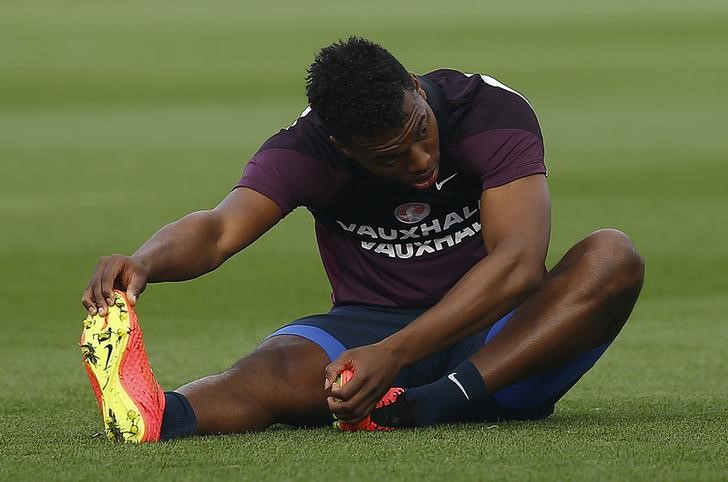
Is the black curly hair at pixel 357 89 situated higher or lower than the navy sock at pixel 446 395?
higher

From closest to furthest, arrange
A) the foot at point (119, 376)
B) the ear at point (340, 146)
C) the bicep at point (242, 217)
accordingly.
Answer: the foot at point (119, 376) → the ear at point (340, 146) → the bicep at point (242, 217)

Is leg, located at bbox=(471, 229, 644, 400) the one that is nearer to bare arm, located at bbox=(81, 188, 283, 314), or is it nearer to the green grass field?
the green grass field

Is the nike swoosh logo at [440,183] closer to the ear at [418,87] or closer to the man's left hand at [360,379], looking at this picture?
the ear at [418,87]

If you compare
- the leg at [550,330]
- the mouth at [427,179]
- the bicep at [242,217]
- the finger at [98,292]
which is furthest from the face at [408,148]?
the finger at [98,292]

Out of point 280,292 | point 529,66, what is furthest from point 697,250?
point 529,66

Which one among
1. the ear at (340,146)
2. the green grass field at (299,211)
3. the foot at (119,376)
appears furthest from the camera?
the ear at (340,146)

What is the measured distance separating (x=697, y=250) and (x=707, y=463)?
21.9 feet

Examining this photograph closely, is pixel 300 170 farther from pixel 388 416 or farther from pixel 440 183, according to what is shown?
pixel 388 416

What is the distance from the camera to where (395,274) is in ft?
12.9

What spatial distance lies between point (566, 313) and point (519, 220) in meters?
0.25

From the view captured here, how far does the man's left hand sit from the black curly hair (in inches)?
19.2

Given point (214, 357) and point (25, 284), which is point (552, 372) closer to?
point (214, 357)

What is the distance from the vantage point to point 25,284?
8234 mm

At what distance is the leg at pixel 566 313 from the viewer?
3.57 m
